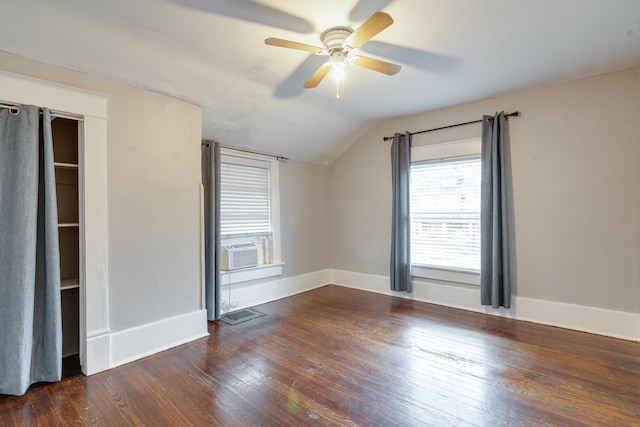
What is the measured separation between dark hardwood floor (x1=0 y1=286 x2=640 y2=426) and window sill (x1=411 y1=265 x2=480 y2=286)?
2.09ft

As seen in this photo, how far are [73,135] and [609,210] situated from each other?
5.11 m

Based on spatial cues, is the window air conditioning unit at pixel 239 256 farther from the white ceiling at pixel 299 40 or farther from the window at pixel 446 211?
the window at pixel 446 211

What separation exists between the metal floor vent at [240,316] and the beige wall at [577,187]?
3122 millimetres

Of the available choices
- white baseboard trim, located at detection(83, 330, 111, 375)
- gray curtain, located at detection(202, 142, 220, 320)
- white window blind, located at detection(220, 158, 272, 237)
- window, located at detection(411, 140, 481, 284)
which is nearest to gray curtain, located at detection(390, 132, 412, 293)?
window, located at detection(411, 140, 481, 284)

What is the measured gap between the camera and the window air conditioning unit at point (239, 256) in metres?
3.82

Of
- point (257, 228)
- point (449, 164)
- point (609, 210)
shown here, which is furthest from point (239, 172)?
point (609, 210)

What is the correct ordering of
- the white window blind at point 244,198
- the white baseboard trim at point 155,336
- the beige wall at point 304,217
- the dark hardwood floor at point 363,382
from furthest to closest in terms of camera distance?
1. the beige wall at point 304,217
2. the white window blind at point 244,198
3. the white baseboard trim at point 155,336
4. the dark hardwood floor at point 363,382

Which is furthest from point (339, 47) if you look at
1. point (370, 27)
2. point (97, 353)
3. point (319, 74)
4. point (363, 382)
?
point (97, 353)

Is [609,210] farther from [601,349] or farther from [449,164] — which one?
[449,164]

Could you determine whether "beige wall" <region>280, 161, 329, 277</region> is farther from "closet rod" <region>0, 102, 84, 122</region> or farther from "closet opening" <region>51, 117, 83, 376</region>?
"closet rod" <region>0, 102, 84, 122</region>

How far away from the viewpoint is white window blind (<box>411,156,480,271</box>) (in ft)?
12.5

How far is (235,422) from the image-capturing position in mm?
1799

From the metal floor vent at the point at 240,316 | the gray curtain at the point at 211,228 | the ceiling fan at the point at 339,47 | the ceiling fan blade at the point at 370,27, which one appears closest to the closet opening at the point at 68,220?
the gray curtain at the point at 211,228

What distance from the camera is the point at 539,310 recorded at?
133 inches
